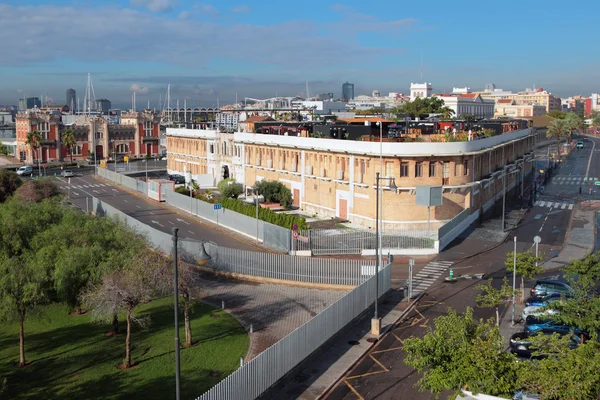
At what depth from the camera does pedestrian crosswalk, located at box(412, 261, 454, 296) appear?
33950 millimetres

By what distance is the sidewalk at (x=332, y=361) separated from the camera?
2062cm

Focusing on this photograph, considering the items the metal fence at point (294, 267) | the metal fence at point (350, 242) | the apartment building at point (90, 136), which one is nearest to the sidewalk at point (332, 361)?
the metal fence at point (294, 267)

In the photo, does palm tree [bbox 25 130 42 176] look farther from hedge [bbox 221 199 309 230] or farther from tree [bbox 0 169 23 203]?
hedge [bbox 221 199 309 230]

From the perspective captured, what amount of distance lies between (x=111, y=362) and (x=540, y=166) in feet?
322

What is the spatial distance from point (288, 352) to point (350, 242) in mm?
20616

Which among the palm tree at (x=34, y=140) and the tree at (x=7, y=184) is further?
the palm tree at (x=34, y=140)

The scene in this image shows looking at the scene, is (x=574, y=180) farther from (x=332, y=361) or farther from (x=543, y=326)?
(x=332, y=361)

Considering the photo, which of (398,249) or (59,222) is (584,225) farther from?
(59,222)

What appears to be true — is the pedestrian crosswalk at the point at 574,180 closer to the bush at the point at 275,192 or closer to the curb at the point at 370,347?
the bush at the point at 275,192

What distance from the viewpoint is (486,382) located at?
1552 centimetres

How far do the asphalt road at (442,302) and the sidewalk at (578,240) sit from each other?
2.43 feet

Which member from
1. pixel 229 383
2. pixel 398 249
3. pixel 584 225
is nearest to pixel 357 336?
pixel 229 383

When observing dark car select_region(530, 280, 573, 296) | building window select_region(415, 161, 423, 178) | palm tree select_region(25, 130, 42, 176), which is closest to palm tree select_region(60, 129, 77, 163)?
palm tree select_region(25, 130, 42, 176)

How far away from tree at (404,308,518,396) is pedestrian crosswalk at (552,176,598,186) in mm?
72700
